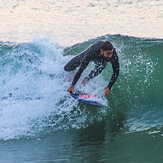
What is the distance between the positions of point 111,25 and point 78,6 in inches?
210

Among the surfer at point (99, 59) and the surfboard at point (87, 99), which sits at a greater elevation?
the surfer at point (99, 59)

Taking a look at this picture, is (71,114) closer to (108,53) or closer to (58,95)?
(58,95)

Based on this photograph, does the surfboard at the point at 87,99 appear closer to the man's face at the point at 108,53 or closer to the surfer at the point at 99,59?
the surfer at the point at 99,59

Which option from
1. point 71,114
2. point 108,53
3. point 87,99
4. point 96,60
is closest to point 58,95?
point 71,114

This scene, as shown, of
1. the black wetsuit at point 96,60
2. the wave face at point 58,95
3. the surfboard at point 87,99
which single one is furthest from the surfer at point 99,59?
the wave face at point 58,95

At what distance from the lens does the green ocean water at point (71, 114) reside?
457cm

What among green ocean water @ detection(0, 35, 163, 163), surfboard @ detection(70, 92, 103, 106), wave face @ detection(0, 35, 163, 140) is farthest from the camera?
surfboard @ detection(70, 92, 103, 106)

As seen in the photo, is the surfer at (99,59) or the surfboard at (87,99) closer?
the surfer at (99,59)

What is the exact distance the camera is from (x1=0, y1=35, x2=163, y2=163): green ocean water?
15.0 feet

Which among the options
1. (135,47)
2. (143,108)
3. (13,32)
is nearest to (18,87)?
(143,108)

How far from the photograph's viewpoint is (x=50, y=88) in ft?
23.7

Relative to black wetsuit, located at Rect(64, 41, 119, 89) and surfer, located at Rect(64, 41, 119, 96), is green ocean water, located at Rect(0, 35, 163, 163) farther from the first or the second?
black wetsuit, located at Rect(64, 41, 119, 89)

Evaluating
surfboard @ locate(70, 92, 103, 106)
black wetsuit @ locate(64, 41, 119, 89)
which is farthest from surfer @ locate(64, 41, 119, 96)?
surfboard @ locate(70, 92, 103, 106)

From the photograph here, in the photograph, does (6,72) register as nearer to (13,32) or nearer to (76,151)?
(76,151)
